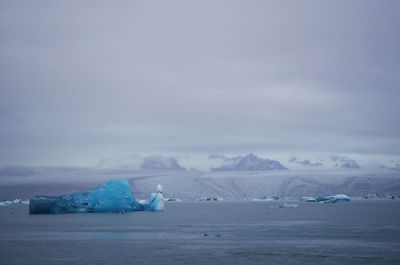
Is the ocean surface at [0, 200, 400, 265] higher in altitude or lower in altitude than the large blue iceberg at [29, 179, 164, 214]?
lower

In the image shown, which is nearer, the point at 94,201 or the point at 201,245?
the point at 201,245

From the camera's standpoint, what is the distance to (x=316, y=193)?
147 metres

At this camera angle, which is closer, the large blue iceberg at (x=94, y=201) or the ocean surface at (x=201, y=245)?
the ocean surface at (x=201, y=245)

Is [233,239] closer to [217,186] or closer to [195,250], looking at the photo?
[195,250]

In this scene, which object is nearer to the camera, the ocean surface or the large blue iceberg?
the ocean surface

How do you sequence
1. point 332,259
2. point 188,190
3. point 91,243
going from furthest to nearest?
point 188,190 → point 91,243 → point 332,259

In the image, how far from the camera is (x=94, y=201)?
2965 inches

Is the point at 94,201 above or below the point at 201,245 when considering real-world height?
above

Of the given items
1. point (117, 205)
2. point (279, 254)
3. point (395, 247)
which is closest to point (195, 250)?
point (279, 254)

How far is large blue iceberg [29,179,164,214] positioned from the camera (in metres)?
71.7

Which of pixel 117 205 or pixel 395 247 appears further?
pixel 117 205

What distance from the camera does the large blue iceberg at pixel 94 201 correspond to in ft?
235

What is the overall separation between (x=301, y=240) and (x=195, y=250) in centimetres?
920

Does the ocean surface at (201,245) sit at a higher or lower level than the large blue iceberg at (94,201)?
lower
